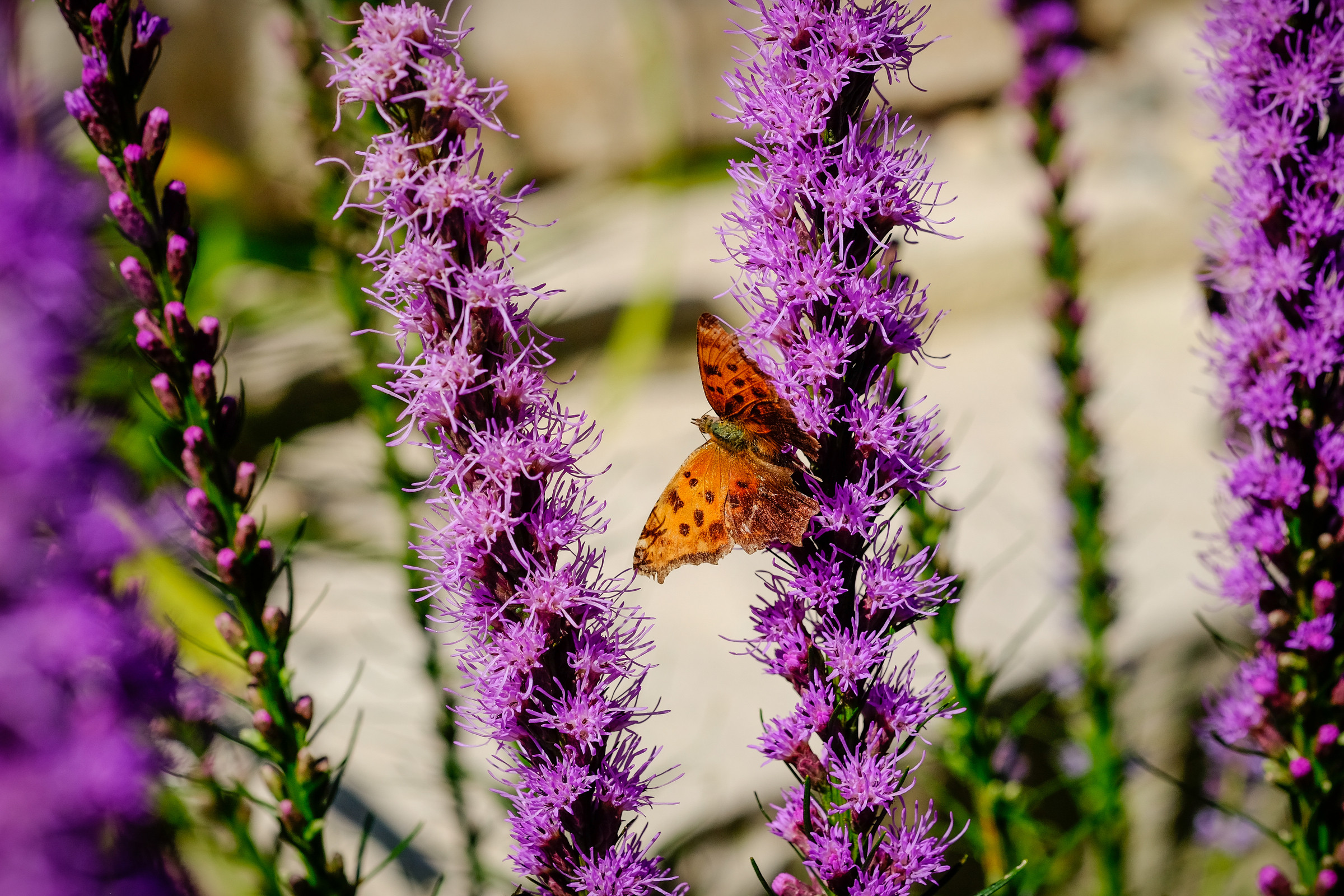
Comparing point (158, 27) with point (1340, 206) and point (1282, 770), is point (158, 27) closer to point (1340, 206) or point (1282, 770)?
point (1340, 206)

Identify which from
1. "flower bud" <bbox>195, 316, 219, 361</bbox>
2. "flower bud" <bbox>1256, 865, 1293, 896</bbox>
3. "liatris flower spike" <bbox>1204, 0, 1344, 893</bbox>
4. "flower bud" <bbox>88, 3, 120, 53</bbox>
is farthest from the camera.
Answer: "flower bud" <bbox>1256, 865, 1293, 896</bbox>

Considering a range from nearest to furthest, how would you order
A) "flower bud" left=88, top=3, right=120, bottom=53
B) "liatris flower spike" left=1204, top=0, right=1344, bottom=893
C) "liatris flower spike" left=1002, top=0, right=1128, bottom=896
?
"flower bud" left=88, top=3, right=120, bottom=53
"liatris flower spike" left=1204, top=0, right=1344, bottom=893
"liatris flower spike" left=1002, top=0, right=1128, bottom=896

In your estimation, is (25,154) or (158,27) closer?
(25,154)

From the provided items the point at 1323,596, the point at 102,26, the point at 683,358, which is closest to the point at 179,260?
the point at 102,26

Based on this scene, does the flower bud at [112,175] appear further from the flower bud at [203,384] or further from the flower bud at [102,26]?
the flower bud at [203,384]

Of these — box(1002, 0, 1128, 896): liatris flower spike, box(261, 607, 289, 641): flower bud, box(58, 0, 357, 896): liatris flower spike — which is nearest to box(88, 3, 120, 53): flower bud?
box(58, 0, 357, 896): liatris flower spike

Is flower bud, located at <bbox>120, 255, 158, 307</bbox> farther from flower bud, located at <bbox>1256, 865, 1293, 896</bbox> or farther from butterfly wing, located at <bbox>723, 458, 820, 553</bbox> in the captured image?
flower bud, located at <bbox>1256, 865, 1293, 896</bbox>

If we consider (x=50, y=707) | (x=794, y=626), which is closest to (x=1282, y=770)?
(x=794, y=626)
